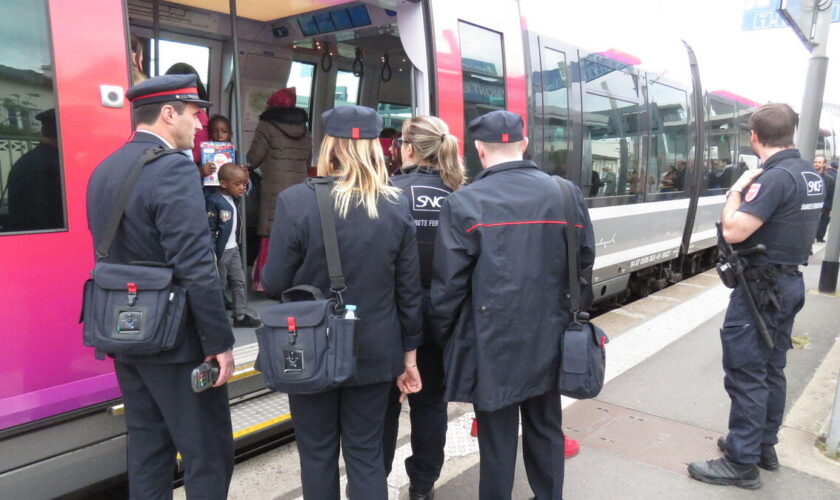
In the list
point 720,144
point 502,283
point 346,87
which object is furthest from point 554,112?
point 720,144

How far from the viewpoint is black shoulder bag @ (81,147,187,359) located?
2.12 meters

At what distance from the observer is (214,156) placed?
14.6ft

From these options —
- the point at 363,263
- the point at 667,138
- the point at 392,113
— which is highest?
the point at 392,113

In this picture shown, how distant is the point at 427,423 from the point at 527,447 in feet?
1.57

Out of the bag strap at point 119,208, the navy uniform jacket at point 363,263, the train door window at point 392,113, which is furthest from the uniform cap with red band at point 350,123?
the train door window at point 392,113

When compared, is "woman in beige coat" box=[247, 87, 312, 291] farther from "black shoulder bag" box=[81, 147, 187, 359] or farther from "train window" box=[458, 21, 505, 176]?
"black shoulder bag" box=[81, 147, 187, 359]

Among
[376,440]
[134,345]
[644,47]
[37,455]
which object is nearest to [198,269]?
[134,345]

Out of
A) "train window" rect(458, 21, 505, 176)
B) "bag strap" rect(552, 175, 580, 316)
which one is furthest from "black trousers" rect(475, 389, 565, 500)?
"train window" rect(458, 21, 505, 176)

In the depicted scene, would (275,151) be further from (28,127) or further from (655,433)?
(655,433)

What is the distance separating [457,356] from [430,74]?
235 centimetres

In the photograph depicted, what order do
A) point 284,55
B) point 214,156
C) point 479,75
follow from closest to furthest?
point 214,156 → point 479,75 → point 284,55

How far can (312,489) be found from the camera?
7.96ft

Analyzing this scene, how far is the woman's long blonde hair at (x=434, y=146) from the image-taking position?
2840 mm

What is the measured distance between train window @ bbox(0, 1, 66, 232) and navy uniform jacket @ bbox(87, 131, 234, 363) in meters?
0.42
